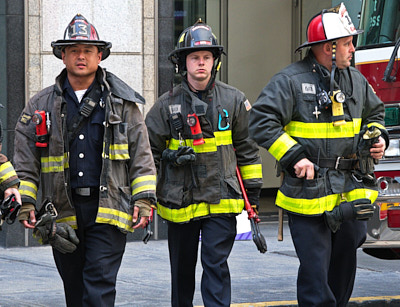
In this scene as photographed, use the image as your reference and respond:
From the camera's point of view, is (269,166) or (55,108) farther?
(269,166)

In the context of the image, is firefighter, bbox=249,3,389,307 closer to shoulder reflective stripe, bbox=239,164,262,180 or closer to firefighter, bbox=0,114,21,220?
shoulder reflective stripe, bbox=239,164,262,180

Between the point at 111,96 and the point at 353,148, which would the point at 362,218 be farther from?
the point at 111,96

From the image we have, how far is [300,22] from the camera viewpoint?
41.7ft

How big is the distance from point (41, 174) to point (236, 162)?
139 cm

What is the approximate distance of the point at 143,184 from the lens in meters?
5.39

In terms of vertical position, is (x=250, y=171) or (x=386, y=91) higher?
(x=386, y=91)

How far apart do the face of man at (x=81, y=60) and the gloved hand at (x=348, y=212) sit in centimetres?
163

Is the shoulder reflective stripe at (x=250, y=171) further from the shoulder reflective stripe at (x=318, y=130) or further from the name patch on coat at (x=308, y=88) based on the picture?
the name patch on coat at (x=308, y=88)

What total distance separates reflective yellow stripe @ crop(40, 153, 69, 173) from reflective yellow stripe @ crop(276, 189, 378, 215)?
1.31m

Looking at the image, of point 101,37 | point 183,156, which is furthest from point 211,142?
point 101,37

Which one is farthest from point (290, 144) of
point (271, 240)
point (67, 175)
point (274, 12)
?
point (274, 12)

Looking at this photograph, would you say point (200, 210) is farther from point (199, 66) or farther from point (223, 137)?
point (199, 66)

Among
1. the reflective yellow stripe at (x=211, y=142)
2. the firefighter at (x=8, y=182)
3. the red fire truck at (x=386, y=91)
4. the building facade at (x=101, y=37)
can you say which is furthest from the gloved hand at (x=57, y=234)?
the building facade at (x=101, y=37)

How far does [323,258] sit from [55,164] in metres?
1.65
